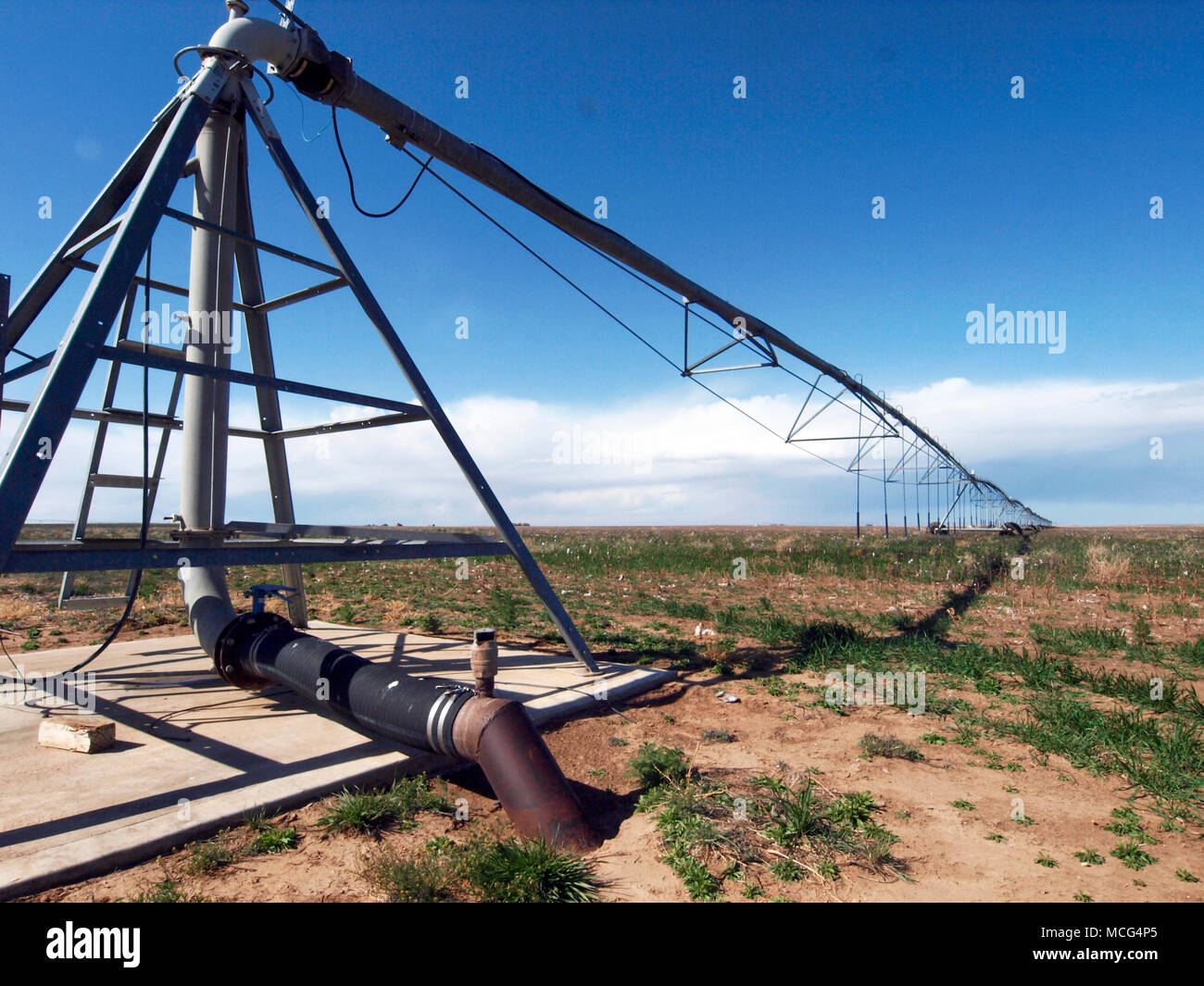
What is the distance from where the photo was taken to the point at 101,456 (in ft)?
23.9

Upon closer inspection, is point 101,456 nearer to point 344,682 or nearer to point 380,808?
point 344,682

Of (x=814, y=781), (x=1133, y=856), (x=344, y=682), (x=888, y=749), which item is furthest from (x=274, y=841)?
(x=1133, y=856)

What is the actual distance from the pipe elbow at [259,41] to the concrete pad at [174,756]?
6.01 meters

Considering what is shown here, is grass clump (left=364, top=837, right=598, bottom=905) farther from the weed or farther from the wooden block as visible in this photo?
the weed

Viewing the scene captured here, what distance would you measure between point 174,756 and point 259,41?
6.23 meters

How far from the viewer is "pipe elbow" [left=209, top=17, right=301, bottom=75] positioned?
6.23 m

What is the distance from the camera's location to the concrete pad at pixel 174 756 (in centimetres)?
386

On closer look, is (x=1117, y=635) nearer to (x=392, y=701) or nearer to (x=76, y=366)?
(x=392, y=701)

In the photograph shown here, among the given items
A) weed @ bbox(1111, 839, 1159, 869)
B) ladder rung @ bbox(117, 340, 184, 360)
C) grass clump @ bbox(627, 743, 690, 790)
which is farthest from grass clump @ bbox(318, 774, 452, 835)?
ladder rung @ bbox(117, 340, 184, 360)

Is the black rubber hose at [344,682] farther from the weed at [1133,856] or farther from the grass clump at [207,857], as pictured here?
the weed at [1133,856]

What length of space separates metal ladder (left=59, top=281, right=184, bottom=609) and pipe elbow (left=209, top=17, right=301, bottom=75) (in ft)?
8.21

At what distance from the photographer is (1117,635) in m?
10.2

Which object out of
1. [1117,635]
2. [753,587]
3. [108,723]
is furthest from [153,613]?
[1117,635]

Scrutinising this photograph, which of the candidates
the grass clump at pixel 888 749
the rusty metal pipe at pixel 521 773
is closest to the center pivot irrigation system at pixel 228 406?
the rusty metal pipe at pixel 521 773
